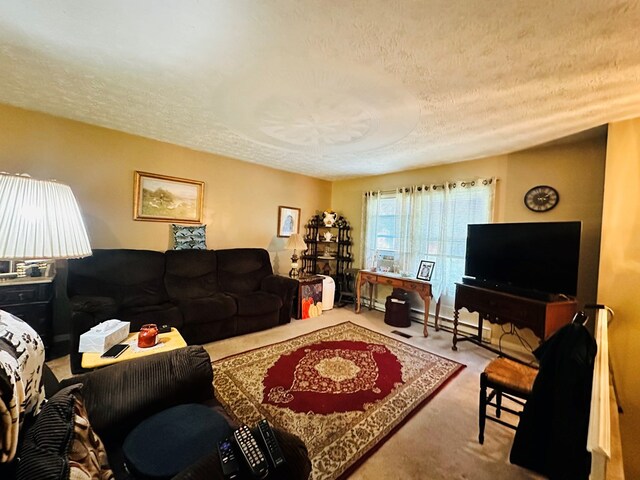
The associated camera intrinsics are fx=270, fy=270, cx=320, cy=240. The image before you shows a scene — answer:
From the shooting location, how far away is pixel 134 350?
1687 mm

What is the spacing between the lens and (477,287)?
2.97 meters

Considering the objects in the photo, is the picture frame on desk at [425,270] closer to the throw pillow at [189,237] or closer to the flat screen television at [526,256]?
the flat screen television at [526,256]

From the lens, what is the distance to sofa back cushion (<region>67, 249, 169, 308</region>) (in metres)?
2.76

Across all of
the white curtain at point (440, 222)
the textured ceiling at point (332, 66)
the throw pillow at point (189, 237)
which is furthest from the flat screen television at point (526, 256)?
the throw pillow at point (189, 237)

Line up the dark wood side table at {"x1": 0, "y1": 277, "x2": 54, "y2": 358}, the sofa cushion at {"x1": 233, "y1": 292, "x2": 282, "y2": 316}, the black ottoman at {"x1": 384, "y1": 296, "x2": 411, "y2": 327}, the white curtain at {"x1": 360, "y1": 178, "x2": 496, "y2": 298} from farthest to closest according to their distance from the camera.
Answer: the black ottoman at {"x1": 384, "y1": 296, "x2": 411, "y2": 327} < the white curtain at {"x1": 360, "y1": 178, "x2": 496, "y2": 298} < the sofa cushion at {"x1": 233, "y1": 292, "x2": 282, "y2": 316} < the dark wood side table at {"x1": 0, "y1": 277, "x2": 54, "y2": 358}

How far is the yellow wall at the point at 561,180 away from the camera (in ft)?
8.86

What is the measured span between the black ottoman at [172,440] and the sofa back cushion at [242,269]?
2.56m

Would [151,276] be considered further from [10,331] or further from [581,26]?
[581,26]

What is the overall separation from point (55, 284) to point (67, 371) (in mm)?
996

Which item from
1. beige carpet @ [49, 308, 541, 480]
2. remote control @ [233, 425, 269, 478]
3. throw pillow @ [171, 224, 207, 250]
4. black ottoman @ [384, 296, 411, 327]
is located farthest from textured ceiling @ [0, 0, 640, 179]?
beige carpet @ [49, 308, 541, 480]

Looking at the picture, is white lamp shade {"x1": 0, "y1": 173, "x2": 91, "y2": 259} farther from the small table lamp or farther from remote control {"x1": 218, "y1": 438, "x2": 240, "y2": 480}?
the small table lamp

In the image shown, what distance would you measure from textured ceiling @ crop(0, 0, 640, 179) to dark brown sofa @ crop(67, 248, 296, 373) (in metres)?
1.57

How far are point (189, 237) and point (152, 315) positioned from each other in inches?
50.2

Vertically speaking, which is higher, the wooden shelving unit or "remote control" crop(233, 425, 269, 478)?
the wooden shelving unit
